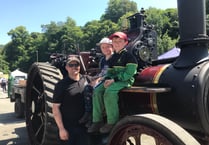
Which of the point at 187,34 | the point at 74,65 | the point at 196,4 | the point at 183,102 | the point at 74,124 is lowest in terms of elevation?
the point at 74,124

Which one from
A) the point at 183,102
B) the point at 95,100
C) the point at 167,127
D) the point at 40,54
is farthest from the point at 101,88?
the point at 40,54

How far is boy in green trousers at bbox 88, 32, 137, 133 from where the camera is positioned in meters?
3.83

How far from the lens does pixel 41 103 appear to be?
6.94 m

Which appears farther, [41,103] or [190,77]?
[41,103]

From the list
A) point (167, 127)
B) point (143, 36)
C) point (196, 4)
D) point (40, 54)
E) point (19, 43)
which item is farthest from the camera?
point (19, 43)

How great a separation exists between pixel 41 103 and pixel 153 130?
4200 mm

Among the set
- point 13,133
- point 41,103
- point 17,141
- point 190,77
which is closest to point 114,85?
point 190,77

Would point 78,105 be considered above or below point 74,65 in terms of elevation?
below

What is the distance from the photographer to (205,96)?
3.45 m

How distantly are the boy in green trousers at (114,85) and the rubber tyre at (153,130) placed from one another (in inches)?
15.3

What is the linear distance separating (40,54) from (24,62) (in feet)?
14.6

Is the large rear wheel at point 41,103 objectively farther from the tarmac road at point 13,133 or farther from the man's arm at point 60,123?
the man's arm at point 60,123

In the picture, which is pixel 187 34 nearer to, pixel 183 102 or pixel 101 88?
pixel 183 102

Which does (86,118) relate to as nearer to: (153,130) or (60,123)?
(60,123)
